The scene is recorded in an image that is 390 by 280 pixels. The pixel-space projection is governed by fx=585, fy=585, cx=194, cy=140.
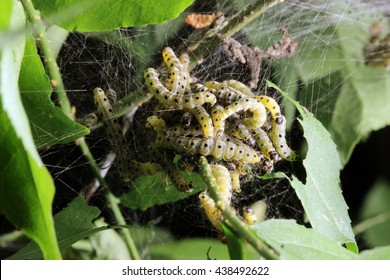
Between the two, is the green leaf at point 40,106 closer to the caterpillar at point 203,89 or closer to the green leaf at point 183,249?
the caterpillar at point 203,89

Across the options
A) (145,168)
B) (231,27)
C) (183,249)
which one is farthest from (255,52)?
(183,249)

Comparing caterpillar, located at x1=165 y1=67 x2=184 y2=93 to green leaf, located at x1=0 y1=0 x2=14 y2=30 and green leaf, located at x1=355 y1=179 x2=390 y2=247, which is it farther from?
green leaf, located at x1=355 y1=179 x2=390 y2=247

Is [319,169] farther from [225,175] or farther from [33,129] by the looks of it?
[33,129]

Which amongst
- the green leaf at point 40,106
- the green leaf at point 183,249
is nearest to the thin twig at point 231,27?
the green leaf at point 40,106

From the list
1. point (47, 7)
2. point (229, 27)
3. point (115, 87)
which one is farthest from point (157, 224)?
point (47, 7)

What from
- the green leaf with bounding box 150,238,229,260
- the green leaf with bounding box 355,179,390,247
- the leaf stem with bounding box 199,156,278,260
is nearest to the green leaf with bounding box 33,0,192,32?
the leaf stem with bounding box 199,156,278,260

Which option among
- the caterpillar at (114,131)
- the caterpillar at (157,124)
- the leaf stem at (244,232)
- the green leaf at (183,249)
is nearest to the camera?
the leaf stem at (244,232)

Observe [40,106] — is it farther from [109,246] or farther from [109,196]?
[109,246]
